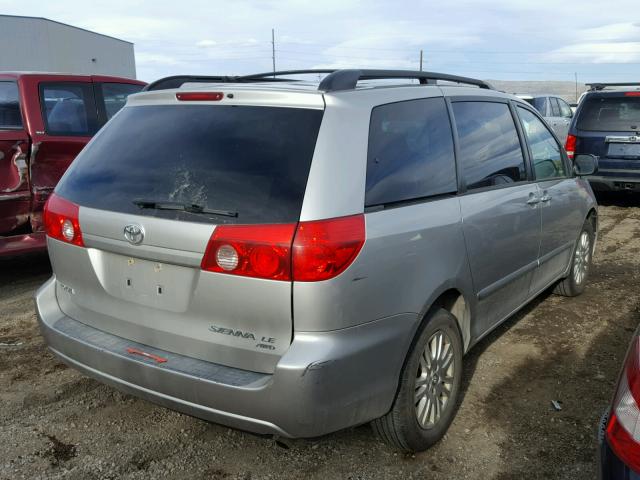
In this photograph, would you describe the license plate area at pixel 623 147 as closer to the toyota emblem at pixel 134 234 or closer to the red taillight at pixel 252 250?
the red taillight at pixel 252 250

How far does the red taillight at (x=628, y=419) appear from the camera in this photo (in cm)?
166

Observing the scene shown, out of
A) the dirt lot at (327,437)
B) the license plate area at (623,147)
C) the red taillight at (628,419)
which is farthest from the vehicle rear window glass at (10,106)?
the license plate area at (623,147)

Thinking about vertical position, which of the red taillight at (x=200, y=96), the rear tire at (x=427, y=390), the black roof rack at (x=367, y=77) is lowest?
the rear tire at (x=427, y=390)

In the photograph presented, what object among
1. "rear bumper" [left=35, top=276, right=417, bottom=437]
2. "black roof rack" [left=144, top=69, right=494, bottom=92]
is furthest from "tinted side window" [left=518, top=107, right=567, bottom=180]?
"rear bumper" [left=35, top=276, right=417, bottom=437]

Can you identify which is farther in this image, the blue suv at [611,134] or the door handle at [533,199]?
the blue suv at [611,134]

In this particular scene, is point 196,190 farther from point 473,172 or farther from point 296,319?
point 473,172

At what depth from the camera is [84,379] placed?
3.60 meters

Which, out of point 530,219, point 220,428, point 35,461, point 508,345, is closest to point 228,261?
point 220,428

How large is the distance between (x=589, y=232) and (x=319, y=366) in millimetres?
3982

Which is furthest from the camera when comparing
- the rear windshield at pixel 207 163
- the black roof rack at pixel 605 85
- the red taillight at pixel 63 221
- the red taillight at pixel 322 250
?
the black roof rack at pixel 605 85

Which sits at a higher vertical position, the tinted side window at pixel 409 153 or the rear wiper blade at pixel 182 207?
the tinted side window at pixel 409 153

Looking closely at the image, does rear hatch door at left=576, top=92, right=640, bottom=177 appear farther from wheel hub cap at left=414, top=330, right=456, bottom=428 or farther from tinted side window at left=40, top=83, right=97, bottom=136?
wheel hub cap at left=414, top=330, right=456, bottom=428

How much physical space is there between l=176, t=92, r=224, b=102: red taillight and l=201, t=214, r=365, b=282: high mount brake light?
660 millimetres

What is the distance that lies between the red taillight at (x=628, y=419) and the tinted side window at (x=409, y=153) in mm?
1118
